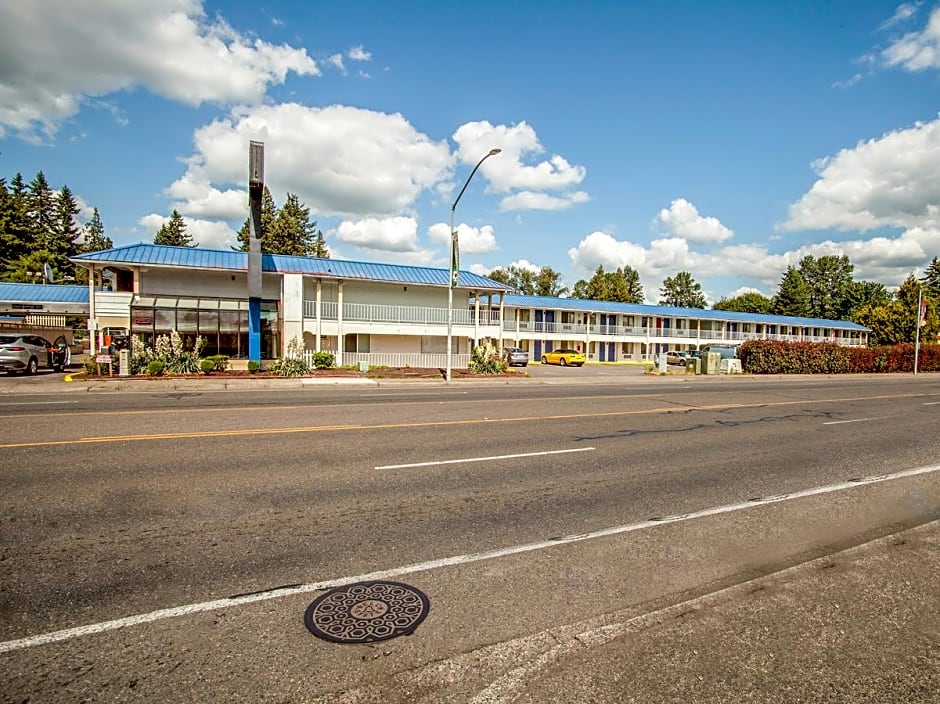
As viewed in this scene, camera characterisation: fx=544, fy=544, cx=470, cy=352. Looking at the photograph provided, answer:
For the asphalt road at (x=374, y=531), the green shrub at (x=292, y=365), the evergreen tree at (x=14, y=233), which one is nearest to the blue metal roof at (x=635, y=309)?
the green shrub at (x=292, y=365)

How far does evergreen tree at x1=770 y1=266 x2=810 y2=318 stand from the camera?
345 feet

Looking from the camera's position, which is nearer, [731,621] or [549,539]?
[731,621]

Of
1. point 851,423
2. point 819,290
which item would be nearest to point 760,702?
point 851,423

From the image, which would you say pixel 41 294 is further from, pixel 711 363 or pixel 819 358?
pixel 819 358

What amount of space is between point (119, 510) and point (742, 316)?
240ft

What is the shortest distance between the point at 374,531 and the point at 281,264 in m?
29.3

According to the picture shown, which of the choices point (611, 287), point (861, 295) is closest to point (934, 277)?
point (861, 295)

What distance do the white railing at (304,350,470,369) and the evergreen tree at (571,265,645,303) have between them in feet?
178

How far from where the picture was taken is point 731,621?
3525 mm

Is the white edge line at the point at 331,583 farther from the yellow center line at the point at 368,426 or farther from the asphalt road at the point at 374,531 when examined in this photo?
the yellow center line at the point at 368,426

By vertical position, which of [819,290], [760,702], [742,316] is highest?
[819,290]

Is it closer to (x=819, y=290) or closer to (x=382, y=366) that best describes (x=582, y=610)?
(x=382, y=366)

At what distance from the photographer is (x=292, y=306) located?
1169 inches

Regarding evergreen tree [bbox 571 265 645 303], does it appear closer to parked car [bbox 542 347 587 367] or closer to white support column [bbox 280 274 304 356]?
parked car [bbox 542 347 587 367]
